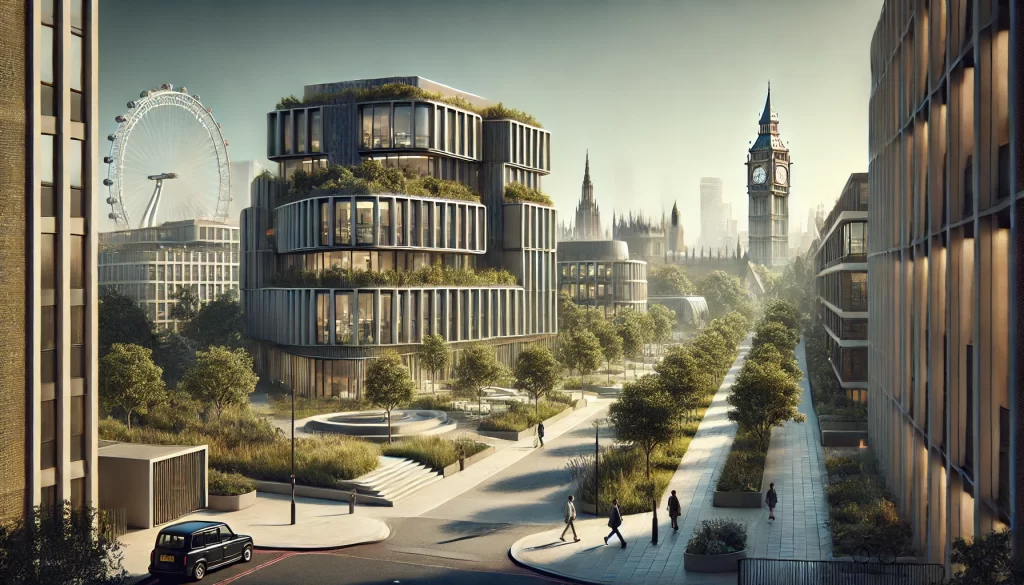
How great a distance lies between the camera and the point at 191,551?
24.1m

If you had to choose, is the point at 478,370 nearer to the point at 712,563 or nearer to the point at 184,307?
the point at 712,563

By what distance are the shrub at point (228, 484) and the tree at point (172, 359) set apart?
37.0 meters

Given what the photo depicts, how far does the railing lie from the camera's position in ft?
67.0

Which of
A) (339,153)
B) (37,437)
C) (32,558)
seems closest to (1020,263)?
(32,558)

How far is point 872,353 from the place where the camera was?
39875 millimetres

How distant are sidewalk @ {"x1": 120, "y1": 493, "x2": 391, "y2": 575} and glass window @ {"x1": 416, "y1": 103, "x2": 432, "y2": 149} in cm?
4030

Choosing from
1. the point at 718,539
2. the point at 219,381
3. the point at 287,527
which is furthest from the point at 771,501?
the point at 219,381

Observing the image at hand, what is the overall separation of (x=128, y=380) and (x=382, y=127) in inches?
1267

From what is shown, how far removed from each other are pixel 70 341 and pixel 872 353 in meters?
31.9

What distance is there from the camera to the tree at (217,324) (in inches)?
3115

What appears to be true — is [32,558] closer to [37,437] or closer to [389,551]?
[37,437]

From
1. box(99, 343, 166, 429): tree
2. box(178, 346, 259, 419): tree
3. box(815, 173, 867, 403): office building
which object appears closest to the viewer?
box(99, 343, 166, 429): tree

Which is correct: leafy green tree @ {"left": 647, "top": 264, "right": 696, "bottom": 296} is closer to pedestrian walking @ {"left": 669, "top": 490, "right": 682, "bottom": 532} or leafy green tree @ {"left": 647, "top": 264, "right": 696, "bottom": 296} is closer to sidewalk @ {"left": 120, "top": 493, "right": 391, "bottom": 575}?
sidewalk @ {"left": 120, "top": 493, "right": 391, "bottom": 575}

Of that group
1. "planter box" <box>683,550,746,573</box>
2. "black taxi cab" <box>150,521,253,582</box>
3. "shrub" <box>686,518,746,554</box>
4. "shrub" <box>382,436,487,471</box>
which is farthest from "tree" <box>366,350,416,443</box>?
"planter box" <box>683,550,746,573</box>
